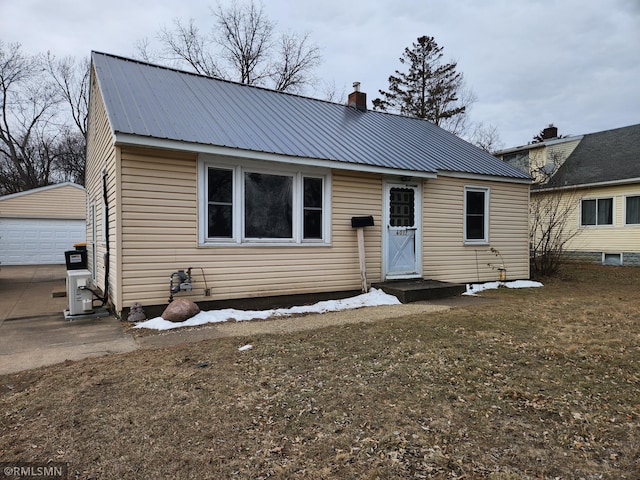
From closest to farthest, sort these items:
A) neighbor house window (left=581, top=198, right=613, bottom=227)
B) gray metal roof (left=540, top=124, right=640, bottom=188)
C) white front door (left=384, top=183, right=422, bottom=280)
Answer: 1. white front door (left=384, top=183, right=422, bottom=280)
2. gray metal roof (left=540, top=124, right=640, bottom=188)
3. neighbor house window (left=581, top=198, right=613, bottom=227)

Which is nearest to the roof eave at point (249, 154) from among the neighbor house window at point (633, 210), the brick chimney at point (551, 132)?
the neighbor house window at point (633, 210)

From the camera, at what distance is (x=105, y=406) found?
3055 mm

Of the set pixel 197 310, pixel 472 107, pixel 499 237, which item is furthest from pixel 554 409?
pixel 472 107

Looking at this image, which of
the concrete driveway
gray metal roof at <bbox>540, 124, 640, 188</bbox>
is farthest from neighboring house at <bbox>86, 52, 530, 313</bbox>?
gray metal roof at <bbox>540, 124, 640, 188</bbox>

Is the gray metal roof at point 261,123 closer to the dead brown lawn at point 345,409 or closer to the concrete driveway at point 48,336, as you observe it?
the concrete driveway at point 48,336

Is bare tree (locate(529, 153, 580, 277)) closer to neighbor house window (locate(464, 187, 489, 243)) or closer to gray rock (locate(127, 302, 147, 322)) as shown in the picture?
neighbor house window (locate(464, 187, 489, 243))

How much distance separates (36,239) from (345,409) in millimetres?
21238

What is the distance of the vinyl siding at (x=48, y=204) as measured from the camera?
18344 millimetres

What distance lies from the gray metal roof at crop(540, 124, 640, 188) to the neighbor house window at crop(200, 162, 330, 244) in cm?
1215

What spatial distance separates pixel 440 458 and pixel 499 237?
8843mm

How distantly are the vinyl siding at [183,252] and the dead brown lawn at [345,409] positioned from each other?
1814 mm

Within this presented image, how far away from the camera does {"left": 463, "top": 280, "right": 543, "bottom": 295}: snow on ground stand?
927 centimetres

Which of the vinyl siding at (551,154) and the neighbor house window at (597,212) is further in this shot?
the vinyl siding at (551,154)

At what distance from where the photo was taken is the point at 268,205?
7.12 meters
